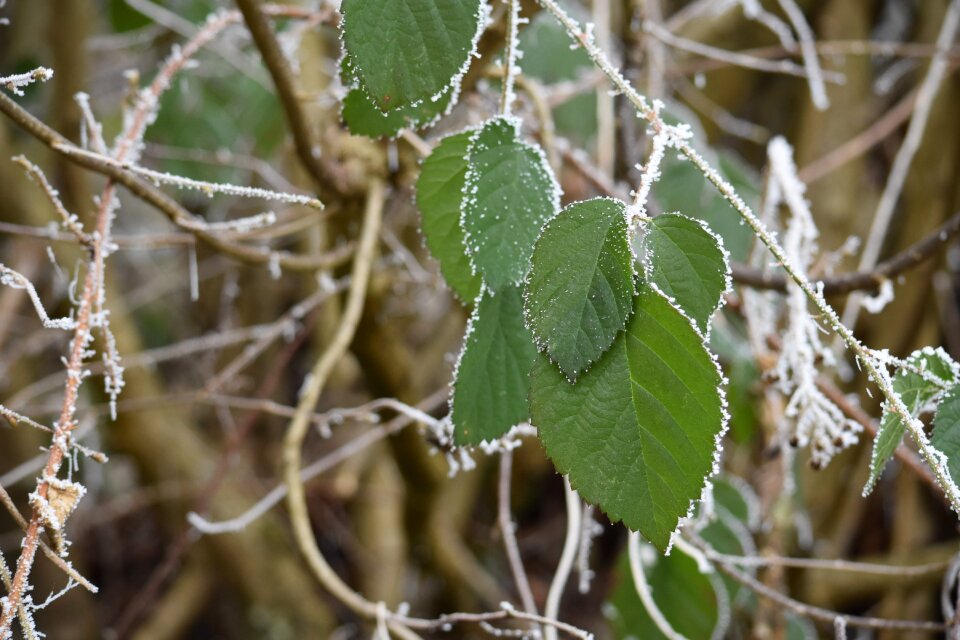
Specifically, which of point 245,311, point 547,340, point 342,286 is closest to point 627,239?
point 547,340

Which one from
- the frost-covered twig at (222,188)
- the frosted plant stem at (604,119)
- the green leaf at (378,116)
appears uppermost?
the frosted plant stem at (604,119)

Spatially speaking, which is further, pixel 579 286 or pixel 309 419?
pixel 309 419

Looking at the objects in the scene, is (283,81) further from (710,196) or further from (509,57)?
(710,196)

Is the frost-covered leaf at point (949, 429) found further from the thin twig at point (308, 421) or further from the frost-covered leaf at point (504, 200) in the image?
the thin twig at point (308, 421)

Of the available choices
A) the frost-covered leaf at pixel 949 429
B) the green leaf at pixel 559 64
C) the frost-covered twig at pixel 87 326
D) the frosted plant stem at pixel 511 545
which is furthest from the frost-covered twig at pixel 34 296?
the green leaf at pixel 559 64

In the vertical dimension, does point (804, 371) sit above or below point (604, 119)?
below

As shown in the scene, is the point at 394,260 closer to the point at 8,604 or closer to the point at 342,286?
the point at 342,286

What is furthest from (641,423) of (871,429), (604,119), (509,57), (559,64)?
(559,64)
